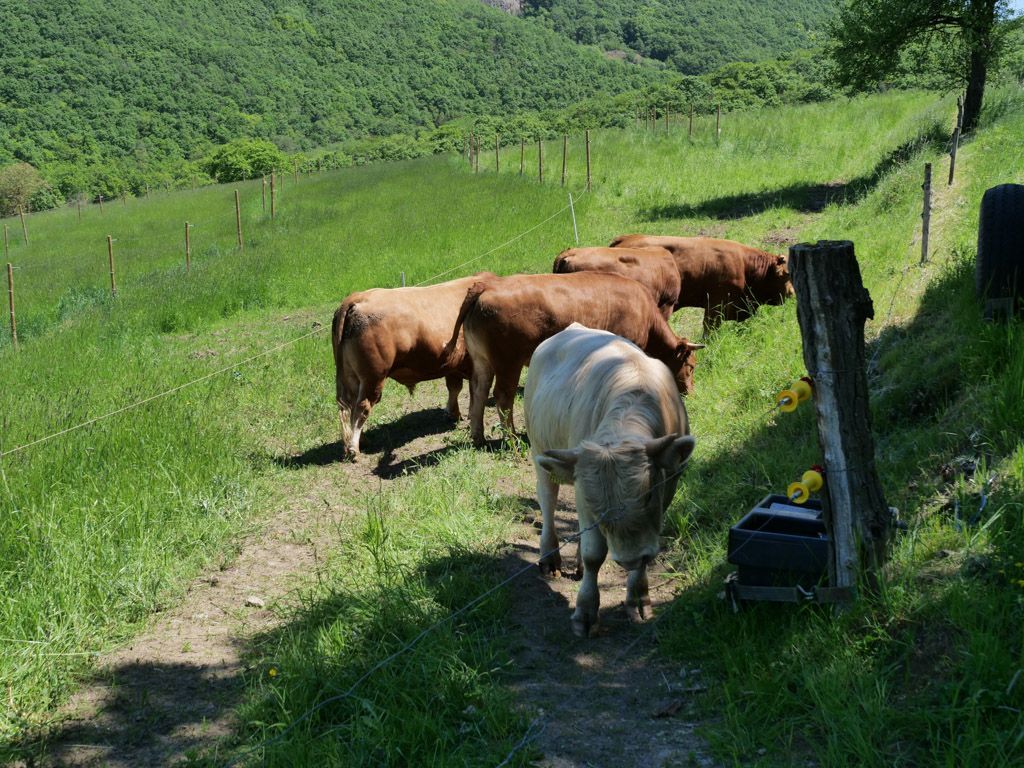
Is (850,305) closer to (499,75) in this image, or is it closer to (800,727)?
(800,727)

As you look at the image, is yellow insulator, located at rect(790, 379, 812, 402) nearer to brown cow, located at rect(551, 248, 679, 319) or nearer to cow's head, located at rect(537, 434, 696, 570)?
cow's head, located at rect(537, 434, 696, 570)

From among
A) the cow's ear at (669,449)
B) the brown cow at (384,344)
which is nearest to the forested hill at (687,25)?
the brown cow at (384,344)

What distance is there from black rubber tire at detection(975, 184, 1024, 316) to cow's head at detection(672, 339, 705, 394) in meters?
3.04

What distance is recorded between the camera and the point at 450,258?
16.5 meters

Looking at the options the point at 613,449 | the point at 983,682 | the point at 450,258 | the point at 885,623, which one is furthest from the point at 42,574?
the point at 450,258

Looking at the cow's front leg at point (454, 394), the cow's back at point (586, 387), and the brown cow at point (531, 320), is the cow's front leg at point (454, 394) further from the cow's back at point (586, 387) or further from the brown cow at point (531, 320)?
the cow's back at point (586, 387)

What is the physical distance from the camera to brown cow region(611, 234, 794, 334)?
11.9m

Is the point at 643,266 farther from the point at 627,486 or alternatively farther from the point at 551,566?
the point at 627,486

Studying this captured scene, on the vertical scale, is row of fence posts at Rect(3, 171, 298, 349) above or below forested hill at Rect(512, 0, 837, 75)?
below

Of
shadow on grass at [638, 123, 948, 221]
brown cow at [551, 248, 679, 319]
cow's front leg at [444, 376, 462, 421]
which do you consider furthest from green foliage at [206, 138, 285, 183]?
cow's front leg at [444, 376, 462, 421]

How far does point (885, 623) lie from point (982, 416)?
6.01 ft

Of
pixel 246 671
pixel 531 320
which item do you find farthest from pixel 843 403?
pixel 531 320

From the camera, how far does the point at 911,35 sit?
65.1ft

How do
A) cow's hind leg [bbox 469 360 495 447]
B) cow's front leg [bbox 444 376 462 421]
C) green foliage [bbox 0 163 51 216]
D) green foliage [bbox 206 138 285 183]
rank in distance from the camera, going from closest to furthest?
cow's hind leg [bbox 469 360 495 447] < cow's front leg [bbox 444 376 462 421] < green foliage [bbox 0 163 51 216] < green foliage [bbox 206 138 285 183]
